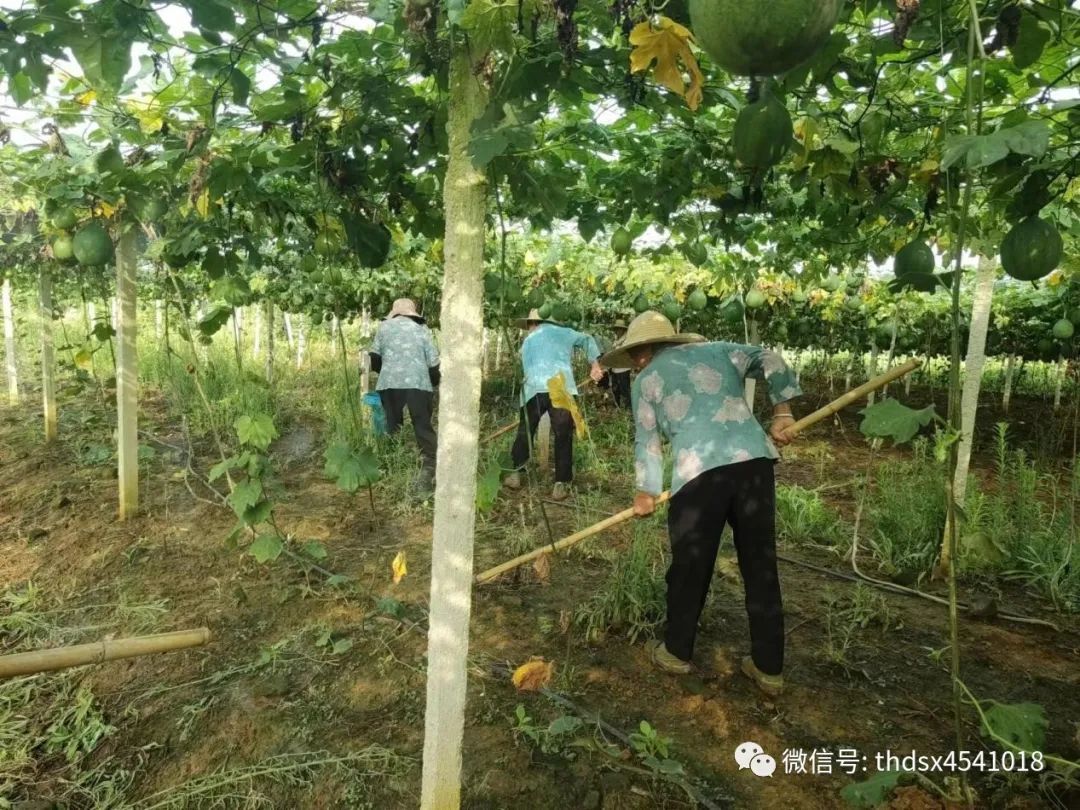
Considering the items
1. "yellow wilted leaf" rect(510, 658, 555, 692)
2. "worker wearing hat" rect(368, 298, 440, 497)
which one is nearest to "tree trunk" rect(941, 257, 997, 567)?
"yellow wilted leaf" rect(510, 658, 555, 692)

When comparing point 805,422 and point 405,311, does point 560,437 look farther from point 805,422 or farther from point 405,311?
point 805,422

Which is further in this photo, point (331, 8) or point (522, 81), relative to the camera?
point (331, 8)

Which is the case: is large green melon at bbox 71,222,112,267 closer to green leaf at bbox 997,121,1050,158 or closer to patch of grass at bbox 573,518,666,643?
patch of grass at bbox 573,518,666,643

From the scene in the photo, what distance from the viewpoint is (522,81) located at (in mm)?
1438

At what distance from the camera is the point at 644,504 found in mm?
2719

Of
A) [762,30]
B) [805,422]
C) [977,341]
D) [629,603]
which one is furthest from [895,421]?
[977,341]

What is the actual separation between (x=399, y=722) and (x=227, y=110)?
246cm

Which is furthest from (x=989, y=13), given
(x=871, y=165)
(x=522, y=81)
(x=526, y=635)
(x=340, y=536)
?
(x=340, y=536)

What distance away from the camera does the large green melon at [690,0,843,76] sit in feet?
2.81

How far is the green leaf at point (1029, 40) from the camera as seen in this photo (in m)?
1.54

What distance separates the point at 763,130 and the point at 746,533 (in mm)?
1727

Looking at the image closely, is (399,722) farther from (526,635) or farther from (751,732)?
(751,732)

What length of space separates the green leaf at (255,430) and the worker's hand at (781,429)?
7.74 ft

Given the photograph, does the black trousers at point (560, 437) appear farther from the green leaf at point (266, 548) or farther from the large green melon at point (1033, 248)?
the large green melon at point (1033, 248)
